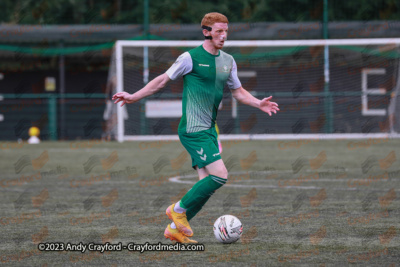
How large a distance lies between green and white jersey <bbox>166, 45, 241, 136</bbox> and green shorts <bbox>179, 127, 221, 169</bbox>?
2.0 inches

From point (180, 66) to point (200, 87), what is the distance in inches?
10.3

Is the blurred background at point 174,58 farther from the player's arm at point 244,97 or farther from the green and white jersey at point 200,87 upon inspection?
the green and white jersey at point 200,87

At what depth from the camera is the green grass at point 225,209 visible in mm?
5227

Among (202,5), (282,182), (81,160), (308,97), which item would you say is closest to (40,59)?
(202,5)

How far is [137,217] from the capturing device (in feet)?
23.9

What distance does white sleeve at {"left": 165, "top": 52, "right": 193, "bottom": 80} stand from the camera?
19.3ft

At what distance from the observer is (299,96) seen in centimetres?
2614

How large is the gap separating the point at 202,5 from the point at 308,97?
6.35m

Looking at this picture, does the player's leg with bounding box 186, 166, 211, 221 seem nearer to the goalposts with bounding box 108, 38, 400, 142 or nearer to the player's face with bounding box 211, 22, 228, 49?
the player's face with bounding box 211, 22, 228, 49

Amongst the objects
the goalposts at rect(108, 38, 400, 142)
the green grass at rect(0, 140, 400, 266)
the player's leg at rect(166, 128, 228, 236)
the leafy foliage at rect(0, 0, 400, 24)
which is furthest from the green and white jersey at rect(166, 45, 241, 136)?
the leafy foliage at rect(0, 0, 400, 24)

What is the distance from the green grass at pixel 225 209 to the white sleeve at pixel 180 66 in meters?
1.36

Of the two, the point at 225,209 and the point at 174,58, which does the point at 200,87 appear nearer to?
the point at 225,209

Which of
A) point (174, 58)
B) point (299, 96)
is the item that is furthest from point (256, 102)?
point (299, 96)

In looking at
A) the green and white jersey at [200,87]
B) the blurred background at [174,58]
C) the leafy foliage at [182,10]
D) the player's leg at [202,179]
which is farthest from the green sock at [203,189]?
the leafy foliage at [182,10]
